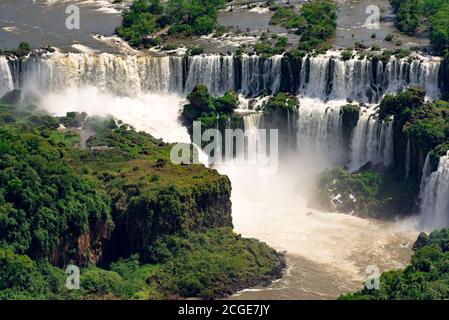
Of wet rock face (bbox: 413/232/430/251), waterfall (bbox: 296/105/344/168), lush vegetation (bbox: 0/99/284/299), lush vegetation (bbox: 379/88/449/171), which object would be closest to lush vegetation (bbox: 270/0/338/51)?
waterfall (bbox: 296/105/344/168)

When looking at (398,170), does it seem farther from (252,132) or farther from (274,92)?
(274,92)

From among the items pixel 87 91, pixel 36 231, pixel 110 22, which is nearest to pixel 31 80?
pixel 87 91

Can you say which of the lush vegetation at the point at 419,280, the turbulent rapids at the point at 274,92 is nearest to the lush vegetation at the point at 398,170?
the turbulent rapids at the point at 274,92

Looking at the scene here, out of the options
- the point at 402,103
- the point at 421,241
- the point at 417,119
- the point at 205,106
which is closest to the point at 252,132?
the point at 205,106

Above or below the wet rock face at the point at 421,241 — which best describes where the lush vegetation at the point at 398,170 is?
above

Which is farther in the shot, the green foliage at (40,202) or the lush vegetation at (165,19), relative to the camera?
the lush vegetation at (165,19)

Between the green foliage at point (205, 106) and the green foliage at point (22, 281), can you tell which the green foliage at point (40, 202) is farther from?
the green foliage at point (205, 106)
